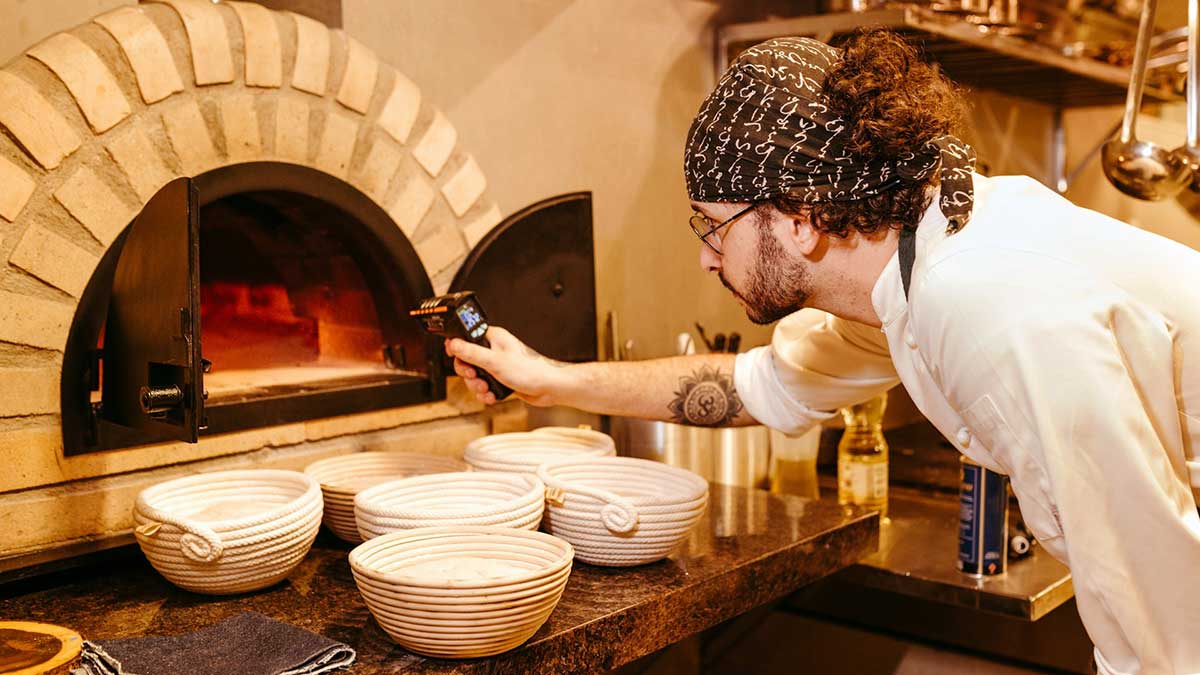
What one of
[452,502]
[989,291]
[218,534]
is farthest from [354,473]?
[989,291]

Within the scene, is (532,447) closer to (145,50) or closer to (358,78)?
(358,78)

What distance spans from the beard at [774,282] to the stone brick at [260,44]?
860mm

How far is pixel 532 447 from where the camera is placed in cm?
196

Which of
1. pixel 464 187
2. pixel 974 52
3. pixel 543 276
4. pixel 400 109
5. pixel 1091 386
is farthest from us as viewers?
pixel 974 52

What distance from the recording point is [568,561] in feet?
4.28

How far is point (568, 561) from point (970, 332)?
0.53 metres

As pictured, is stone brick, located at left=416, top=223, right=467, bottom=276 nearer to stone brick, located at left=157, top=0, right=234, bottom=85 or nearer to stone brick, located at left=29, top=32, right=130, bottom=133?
stone brick, located at left=157, top=0, right=234, bottom=85

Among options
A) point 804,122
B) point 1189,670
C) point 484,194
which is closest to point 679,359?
point 484,194

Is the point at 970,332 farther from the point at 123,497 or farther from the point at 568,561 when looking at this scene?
the point at 123,497

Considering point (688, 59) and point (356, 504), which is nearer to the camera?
point (356, 504)

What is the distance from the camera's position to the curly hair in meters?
1.29

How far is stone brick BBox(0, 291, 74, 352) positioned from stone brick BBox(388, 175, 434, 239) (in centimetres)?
61

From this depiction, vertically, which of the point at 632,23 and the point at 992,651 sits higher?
the point at 632,23

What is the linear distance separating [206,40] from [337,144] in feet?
0.93
